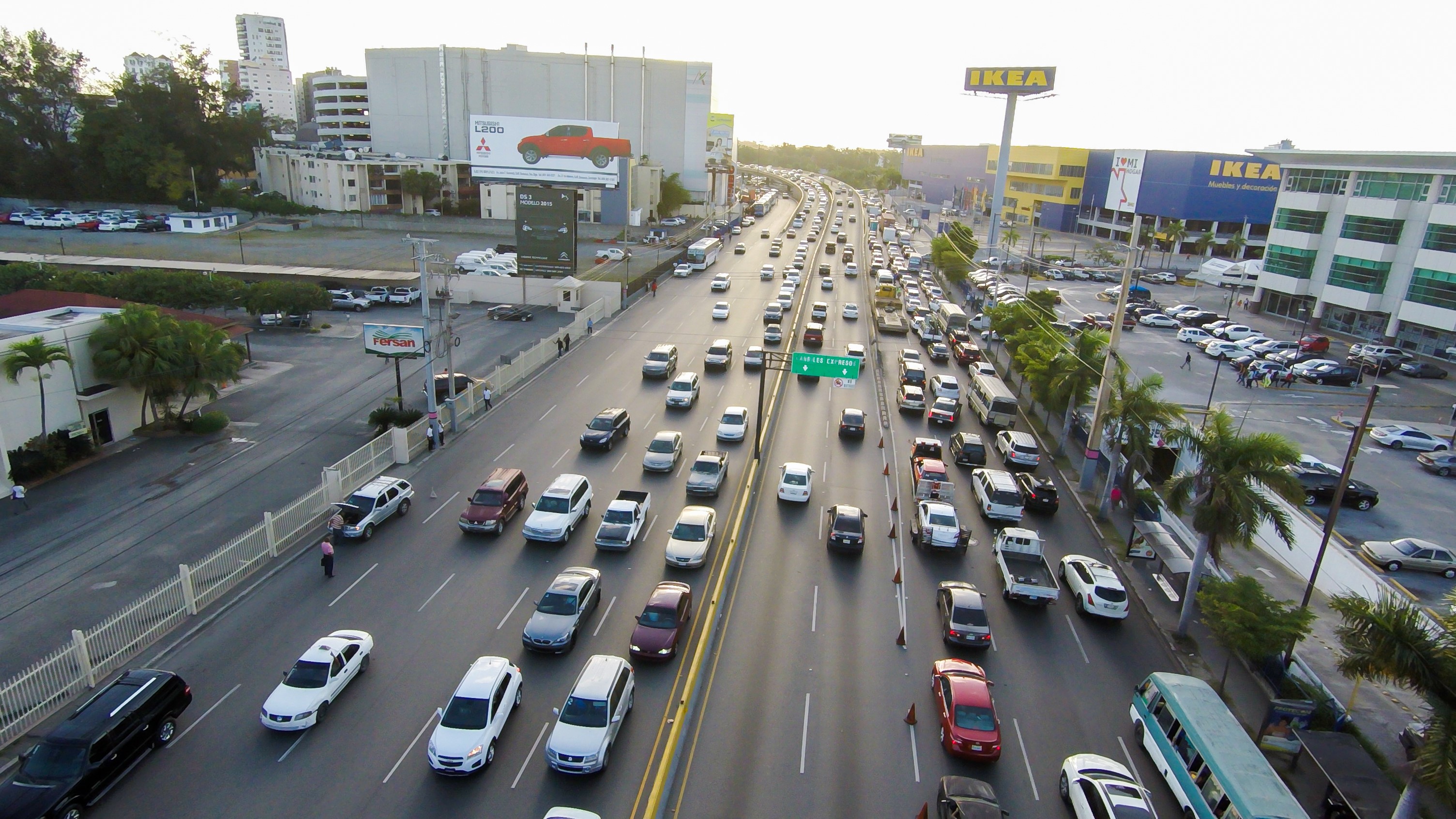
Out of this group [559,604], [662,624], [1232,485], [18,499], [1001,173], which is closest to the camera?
[662,624]

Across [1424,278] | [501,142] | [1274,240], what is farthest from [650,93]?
[1424,278]

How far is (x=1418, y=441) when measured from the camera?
38.3 meters

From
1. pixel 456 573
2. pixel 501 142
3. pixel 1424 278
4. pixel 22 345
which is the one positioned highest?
pixel 501 142

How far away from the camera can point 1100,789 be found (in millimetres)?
14633

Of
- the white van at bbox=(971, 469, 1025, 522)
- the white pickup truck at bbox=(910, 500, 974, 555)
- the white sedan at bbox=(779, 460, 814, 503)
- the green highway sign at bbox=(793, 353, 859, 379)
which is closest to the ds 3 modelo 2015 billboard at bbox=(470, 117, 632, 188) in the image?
the green highway sign at bbox=(793, 353, 859, 379)

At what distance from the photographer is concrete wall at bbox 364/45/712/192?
123125 millimetres

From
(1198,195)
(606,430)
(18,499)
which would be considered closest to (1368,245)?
(1198,195)

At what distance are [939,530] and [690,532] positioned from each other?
8.41m

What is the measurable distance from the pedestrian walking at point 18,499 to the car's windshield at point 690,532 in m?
24.0

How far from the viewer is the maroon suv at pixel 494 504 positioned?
2564 centimetres

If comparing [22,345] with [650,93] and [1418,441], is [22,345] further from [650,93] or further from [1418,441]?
[650,93]

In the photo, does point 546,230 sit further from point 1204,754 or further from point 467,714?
point 1204,754

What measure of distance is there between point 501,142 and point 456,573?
199ft

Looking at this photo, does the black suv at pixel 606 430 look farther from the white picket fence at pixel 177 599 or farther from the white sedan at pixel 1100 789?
the white sedan at pixel 1100 789
